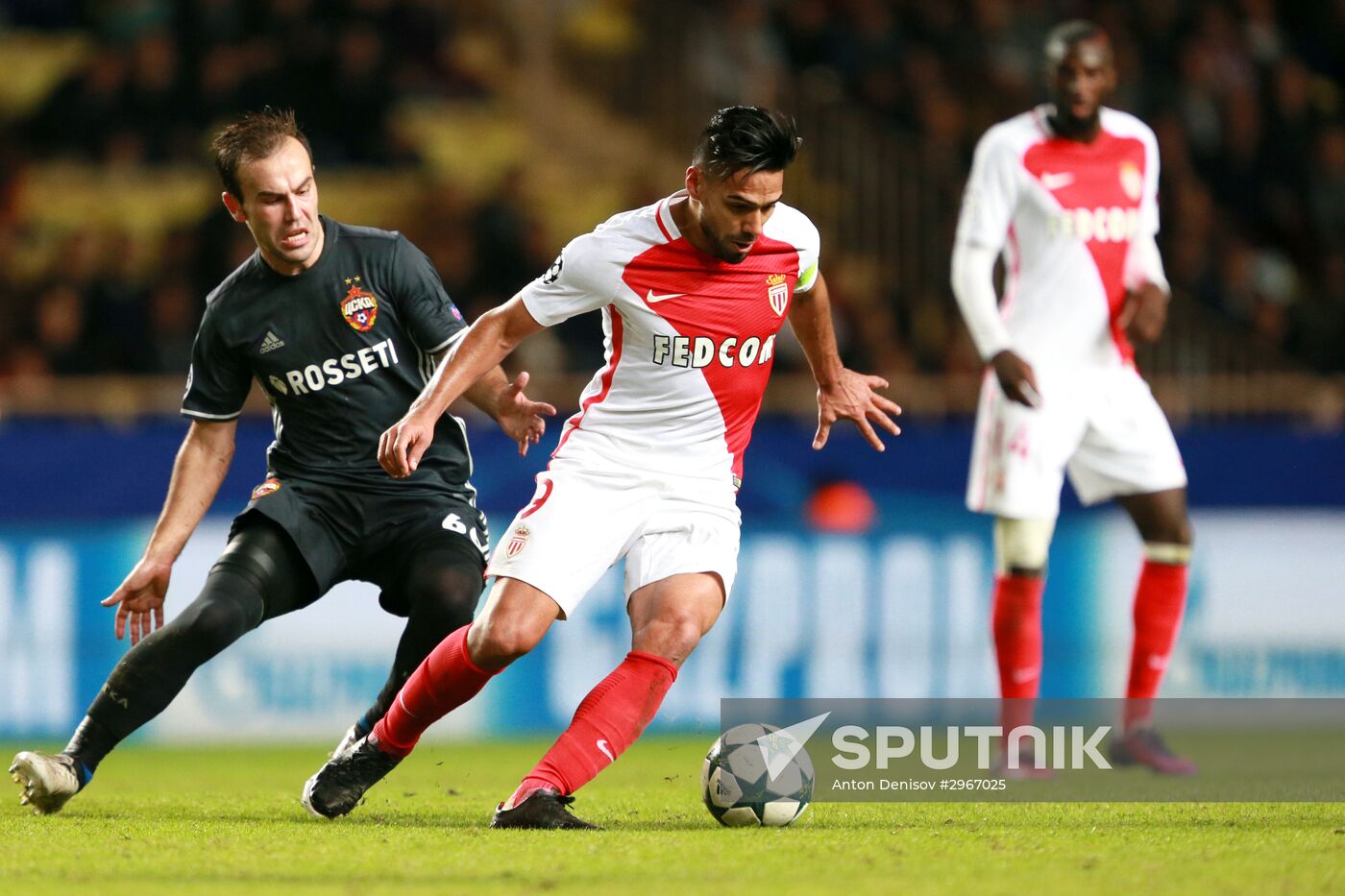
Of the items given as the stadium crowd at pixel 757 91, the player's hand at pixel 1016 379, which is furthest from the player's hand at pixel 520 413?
the stadium crowd at pixel 757 91

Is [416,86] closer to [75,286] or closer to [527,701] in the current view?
[75,286]

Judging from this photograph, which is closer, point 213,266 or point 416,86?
point 213,266

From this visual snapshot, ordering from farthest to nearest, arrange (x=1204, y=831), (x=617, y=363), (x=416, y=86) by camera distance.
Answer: (x=416, y=86)
(x=617, y=363)
(x=1204, y=831)

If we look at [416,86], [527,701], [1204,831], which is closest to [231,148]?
[1204,831]

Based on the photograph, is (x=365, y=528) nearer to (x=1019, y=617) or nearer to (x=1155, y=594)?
(x=1019, y=617)

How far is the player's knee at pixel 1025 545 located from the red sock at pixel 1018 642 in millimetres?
40

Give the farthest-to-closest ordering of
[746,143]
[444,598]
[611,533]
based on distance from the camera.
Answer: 1. [444,598]
2. [611,533]
3. [746,143]

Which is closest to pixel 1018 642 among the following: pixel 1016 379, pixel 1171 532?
pixel 1171 532

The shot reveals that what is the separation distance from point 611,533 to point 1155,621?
9.10ft

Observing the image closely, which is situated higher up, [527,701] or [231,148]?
[231,148]

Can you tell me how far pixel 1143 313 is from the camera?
7133 millimetres

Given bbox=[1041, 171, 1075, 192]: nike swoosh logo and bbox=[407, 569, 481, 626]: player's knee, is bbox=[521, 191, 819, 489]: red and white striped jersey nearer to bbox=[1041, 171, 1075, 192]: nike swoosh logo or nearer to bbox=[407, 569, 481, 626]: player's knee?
bbox=[407, 569, 481, 626]: player's knee

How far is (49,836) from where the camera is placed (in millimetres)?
5074

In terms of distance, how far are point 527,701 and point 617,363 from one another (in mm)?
4577
